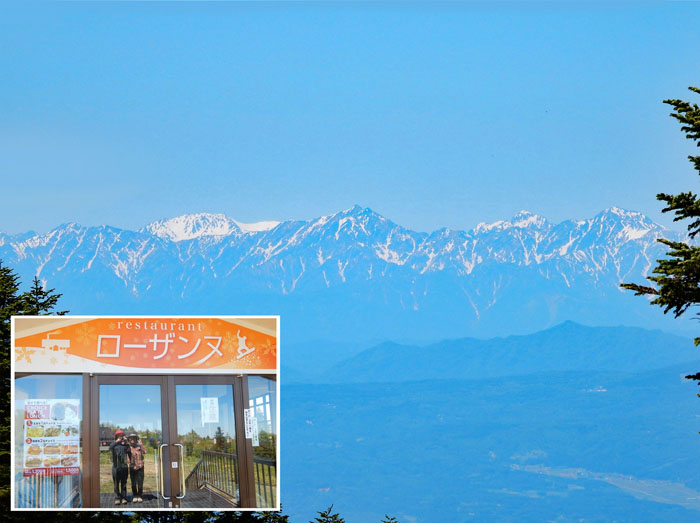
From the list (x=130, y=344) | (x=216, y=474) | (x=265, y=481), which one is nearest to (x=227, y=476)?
(x=216, y=474)

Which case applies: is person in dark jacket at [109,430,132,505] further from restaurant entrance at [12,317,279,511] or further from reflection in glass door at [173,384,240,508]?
reflection in glass door at [173,384,240,508]

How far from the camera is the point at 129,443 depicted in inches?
457

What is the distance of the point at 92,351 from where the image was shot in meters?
11.5

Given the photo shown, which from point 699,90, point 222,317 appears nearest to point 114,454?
point 222,317

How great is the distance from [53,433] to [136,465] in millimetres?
1013

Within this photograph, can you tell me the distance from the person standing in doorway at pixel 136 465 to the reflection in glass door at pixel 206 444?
432 millimetres

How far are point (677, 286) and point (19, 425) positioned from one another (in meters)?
7.64

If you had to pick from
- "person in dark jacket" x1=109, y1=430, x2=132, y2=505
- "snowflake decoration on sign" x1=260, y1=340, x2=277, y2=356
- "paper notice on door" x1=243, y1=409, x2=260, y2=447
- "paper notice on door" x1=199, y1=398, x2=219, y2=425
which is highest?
"snowflake decoration on sign" x1=260, y1=340, x2=277, y2=356

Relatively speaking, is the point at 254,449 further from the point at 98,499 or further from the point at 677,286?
the point at 677,286

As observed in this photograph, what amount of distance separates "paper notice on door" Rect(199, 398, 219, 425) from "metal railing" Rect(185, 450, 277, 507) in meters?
0.42

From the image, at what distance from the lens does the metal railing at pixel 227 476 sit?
1178 cm

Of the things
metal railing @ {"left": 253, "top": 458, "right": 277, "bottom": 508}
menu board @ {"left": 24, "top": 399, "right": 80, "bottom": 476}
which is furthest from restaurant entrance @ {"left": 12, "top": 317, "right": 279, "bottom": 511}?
metal railing @ {"left": 253, "top": 458, "right": 277, "bottom": 508}

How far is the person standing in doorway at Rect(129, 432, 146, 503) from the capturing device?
38.1ft

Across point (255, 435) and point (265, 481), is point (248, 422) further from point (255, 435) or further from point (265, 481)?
point (265, 481)
